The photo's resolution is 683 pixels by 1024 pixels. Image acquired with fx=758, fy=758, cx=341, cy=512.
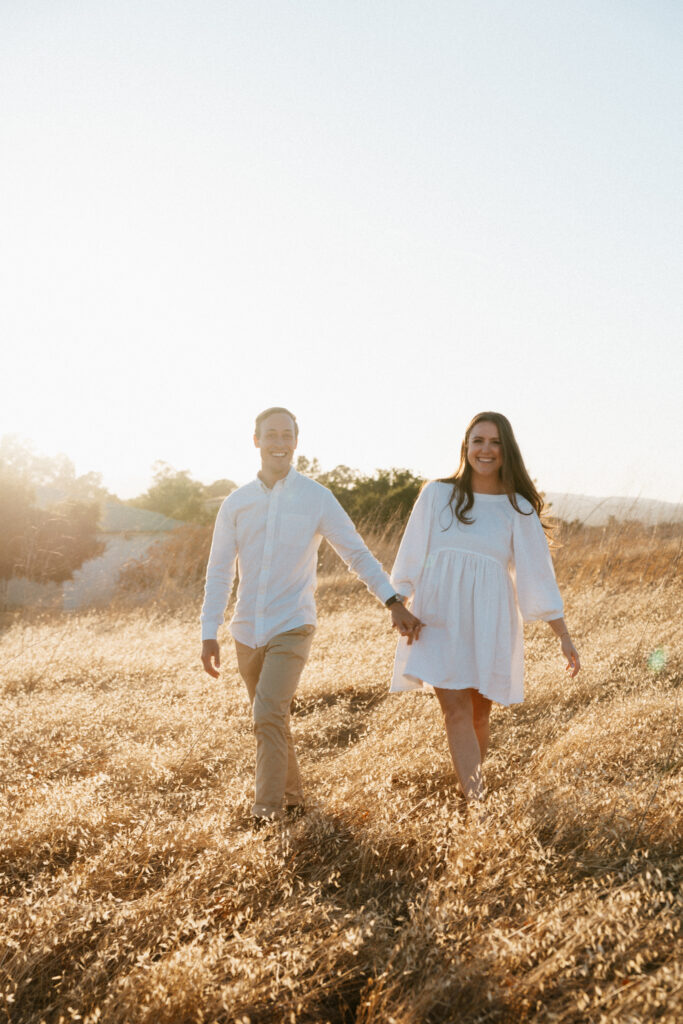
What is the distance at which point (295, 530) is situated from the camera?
3.70 metres

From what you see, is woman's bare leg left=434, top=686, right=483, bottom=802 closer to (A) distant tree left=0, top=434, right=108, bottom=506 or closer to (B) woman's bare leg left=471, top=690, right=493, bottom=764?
(B) woman's bare leg left=471, top=690, right=493, bottom=764

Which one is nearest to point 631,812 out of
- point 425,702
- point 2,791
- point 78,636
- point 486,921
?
point 486,921

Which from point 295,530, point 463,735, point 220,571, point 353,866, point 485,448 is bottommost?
point 353,866

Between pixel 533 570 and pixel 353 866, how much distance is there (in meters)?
1.58

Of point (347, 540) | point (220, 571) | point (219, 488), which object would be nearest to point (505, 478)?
point (347, 540)

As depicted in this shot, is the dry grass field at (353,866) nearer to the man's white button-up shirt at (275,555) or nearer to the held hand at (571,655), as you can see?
the held hand at (571,655)

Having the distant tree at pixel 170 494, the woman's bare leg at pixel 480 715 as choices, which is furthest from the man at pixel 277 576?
the distant tree at pixel 170 494

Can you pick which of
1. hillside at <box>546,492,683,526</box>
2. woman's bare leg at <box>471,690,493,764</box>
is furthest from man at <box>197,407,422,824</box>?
hillside at <box>546,492,683,526</box>

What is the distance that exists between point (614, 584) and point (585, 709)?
448cm

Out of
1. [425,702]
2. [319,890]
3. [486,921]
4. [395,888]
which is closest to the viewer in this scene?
[486,921]

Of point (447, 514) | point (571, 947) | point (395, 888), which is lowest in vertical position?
point (395, 888)

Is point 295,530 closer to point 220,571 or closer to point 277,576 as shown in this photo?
point 277,576

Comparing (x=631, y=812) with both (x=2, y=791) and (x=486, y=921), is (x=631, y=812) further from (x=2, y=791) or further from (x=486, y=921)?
(x=2, y=791)

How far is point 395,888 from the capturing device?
2.75 metres
